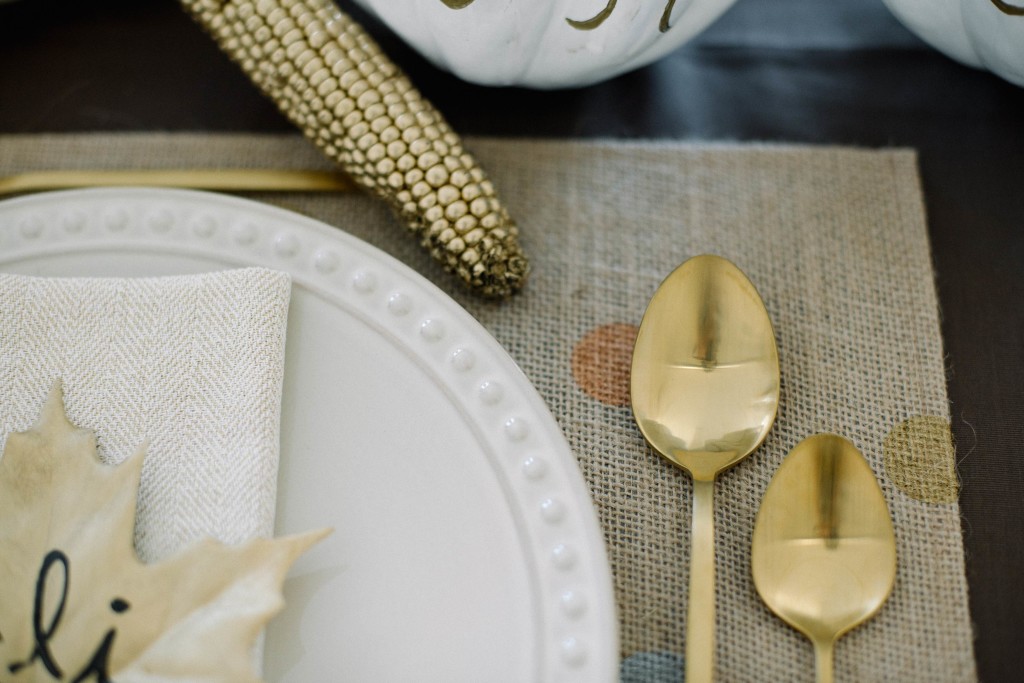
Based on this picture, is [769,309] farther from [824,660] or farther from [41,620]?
[41,620]

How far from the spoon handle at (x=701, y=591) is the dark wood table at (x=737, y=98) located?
0.16 m

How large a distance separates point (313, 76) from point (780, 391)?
0.90 feet

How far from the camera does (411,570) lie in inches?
12.1

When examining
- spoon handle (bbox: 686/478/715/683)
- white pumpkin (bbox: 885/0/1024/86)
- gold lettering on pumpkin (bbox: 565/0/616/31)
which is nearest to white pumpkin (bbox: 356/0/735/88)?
gold lettering on pumpkin (bbox: 565/0/616/31)

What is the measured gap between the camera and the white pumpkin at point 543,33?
349mm

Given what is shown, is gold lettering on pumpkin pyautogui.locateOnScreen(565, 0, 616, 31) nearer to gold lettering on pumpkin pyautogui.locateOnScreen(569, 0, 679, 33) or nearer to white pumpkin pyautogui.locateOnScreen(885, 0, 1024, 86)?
gold lettering on pumpkin pyautogui.locateOnScreen(569, 0, 679, 33)

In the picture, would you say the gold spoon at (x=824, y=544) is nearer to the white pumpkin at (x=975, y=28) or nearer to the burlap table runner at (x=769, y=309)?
the burlap table runner at (x=769, y=309)

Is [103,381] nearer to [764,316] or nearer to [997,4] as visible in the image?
[764,316]

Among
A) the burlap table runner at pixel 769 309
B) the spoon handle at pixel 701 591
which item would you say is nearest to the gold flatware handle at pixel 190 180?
the burlap table runner at pixel 769 309

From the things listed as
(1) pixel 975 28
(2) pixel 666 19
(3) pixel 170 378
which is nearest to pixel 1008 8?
(1) pixel 975 28

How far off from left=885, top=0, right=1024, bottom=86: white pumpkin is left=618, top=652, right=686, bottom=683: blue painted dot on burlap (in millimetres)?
313

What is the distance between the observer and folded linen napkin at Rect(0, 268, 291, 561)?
299 millimetres

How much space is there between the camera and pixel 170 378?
0.32 metres

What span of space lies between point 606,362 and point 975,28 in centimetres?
23
